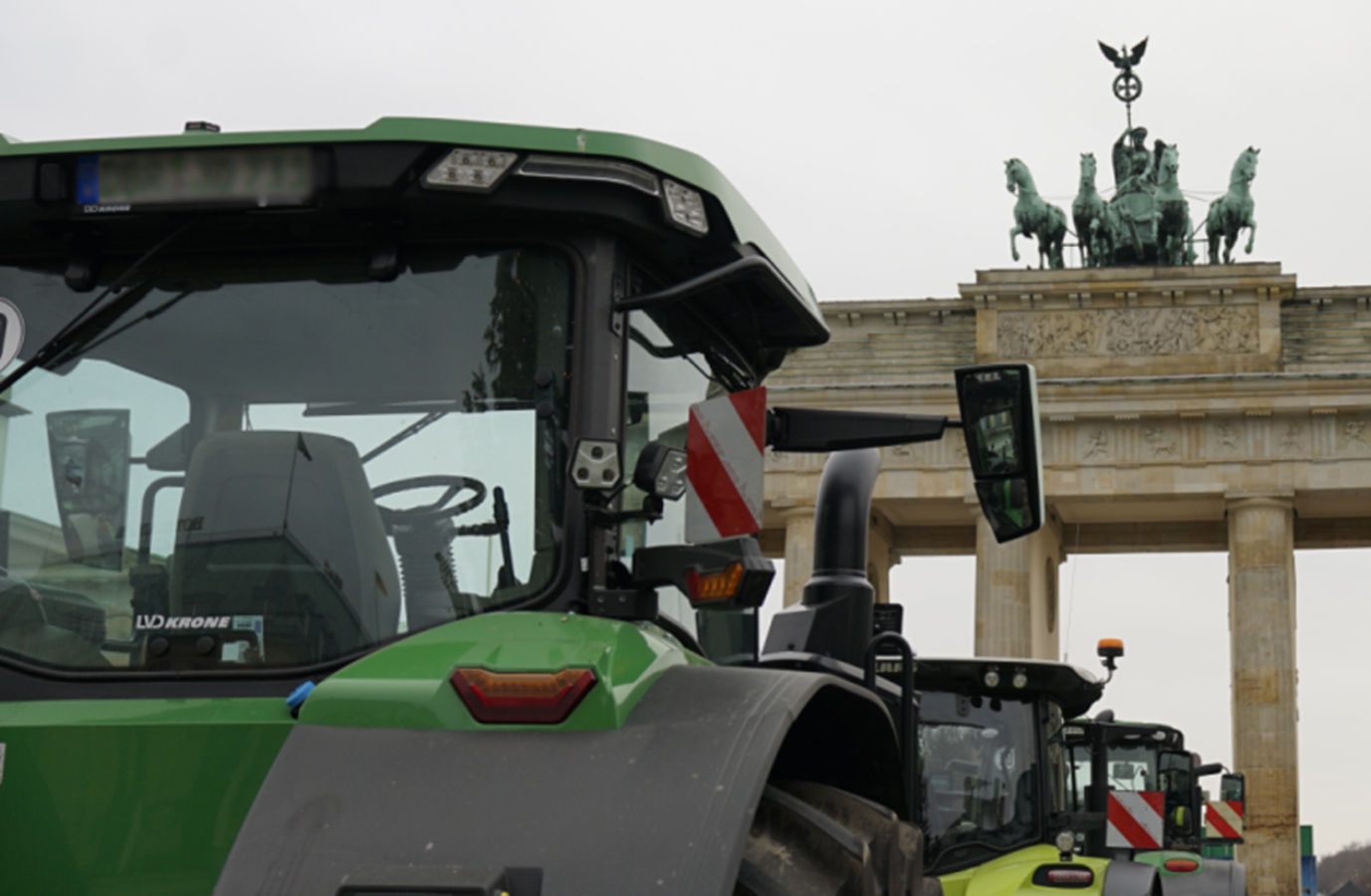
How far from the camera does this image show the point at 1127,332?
37000 mm

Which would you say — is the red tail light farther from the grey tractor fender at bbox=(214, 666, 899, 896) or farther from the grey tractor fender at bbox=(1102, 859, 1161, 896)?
the grey tractor fender at bbox=(1102, 859, 1161, 896)

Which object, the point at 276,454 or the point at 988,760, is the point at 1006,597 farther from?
the point at 276,454

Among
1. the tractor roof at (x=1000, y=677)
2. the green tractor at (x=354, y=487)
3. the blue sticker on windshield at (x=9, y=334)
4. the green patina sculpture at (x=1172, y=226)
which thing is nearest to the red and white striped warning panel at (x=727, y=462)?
the green tractor at (x=354, y=487)

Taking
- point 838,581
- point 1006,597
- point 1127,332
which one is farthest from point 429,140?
point 1127,332

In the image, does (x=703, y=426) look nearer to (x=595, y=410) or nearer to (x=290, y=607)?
(x=595, y=410)

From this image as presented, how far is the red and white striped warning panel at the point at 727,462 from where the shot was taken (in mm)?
2783

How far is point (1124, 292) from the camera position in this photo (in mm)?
36875

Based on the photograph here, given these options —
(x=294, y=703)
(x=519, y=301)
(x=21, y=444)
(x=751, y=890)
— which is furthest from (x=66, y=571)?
(x=751, y=890)

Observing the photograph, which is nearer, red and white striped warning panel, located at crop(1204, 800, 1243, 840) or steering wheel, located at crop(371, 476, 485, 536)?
steering wheel, located at crop(371, 476, 485, 536)

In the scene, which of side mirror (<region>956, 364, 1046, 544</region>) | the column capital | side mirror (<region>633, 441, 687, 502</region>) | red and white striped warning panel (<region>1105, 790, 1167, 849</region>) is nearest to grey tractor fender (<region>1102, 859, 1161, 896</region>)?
red and white striped warning panel (<region>1105, 790, 1167, 849</region>)

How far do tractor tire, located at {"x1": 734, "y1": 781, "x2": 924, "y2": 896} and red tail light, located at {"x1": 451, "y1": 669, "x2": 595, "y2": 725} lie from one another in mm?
351

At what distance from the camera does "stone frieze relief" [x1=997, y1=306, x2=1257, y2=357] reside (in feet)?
120

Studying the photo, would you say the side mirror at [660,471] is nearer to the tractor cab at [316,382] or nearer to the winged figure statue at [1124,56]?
the tractor cab at [316,382]

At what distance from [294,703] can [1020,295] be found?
35985mm
